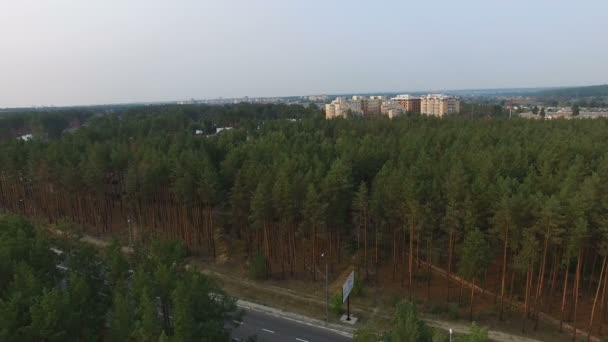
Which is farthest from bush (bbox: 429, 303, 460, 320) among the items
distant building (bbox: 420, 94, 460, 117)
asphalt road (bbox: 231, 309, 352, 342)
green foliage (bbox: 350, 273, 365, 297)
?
distant building (bbox: 420, 94, 460, 117)

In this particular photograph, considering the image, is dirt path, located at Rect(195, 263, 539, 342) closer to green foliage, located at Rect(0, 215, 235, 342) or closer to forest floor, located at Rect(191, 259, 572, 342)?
forest floor, located at Rect(191, 259, 572, 342)

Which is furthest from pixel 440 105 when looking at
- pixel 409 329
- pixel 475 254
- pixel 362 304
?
pixel 409 329

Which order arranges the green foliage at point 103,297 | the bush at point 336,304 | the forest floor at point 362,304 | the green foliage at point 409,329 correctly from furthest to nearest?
the bush at point 336,304 < the forest floor at point 362,304 < the green foliage at point 103,297 < the green foliage at point 409,329

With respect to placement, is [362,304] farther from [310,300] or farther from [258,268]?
[258,268]

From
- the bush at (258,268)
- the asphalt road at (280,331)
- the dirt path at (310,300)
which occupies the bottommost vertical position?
the dirt path at (310,300)

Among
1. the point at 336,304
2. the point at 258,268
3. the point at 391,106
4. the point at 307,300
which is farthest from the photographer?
the point at 391,106

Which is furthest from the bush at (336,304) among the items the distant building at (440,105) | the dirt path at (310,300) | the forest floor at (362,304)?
the distant building at (440,105)

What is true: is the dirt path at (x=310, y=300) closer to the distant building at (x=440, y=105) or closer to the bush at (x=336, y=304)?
the bush at (x=336, y=304)
